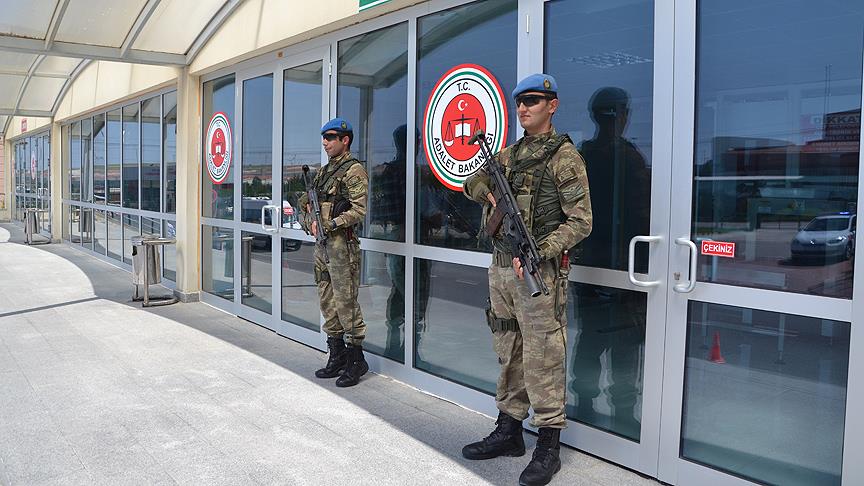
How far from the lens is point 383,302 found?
17.2 ft

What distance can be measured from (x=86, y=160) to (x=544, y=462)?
1257cm

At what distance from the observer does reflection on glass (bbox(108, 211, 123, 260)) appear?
38.2ft

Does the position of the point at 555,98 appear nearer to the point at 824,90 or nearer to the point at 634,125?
the point at 634,125

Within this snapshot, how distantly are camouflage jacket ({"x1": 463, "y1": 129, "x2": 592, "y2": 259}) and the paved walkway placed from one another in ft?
3.85

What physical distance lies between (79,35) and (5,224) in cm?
1690

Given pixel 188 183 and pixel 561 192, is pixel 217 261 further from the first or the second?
pixel 561 192

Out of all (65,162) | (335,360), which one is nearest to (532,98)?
(335,360)

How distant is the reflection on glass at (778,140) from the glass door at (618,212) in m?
0.20

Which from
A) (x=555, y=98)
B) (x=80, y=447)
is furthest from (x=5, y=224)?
(x=555, y=98)

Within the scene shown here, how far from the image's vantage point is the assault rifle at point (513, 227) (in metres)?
3.15

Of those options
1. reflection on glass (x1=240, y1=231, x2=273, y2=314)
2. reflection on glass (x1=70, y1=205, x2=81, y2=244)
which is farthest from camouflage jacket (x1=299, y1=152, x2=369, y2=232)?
reflection on glass (x1=70, y1=205, x2=81, y2=244)

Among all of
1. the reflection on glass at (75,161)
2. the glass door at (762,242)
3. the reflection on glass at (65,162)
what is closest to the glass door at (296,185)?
the glass door at (762,242)

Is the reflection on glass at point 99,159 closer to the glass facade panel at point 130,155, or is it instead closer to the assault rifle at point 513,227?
the glass facade panel at point 130,155

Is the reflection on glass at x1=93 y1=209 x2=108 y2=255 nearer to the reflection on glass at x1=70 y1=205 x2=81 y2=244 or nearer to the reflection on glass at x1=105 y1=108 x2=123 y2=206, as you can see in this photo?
the reflection on glass at x1=105 y1=108 x2=123 y2=206
